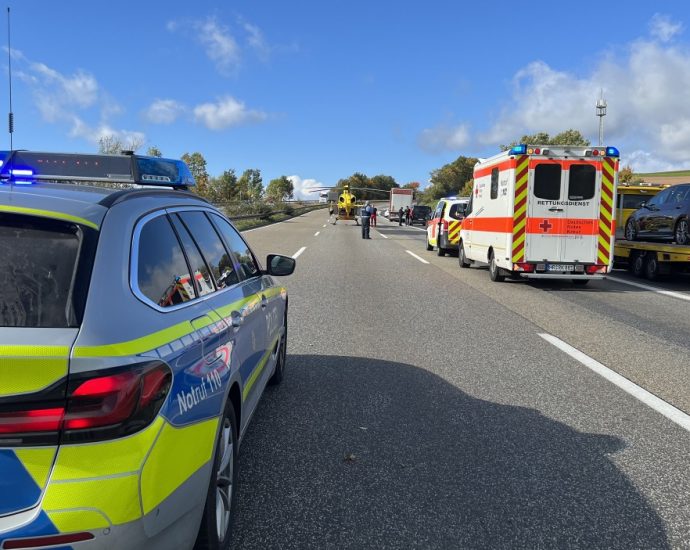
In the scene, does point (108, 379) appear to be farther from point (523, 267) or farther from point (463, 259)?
point (463, 259)

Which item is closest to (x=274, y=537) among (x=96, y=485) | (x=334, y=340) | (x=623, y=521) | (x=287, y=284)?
(x=96, y=485)

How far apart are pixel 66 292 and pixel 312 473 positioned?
6.90 feet

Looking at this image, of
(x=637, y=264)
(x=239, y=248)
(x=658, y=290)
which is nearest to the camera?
(x=239, y=248)

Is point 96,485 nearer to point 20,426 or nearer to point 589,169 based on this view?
point 20,426

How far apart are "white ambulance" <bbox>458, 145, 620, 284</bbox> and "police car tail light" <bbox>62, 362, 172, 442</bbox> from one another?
10.9 meters

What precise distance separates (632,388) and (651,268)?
978cm

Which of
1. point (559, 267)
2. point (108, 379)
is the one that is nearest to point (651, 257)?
point (559, 267)

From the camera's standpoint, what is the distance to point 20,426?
5.91 ft

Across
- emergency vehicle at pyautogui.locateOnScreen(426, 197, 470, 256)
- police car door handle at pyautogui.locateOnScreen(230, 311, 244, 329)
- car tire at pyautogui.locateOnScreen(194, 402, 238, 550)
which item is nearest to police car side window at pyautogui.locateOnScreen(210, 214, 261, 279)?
police car door handle at pyautogui.locateOnScreen(230, 311, 244, 329)

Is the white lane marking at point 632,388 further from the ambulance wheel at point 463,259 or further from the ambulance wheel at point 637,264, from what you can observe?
the ambulance wheel at point 463,259

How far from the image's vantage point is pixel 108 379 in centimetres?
189

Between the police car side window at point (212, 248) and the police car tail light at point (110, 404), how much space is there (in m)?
1.31

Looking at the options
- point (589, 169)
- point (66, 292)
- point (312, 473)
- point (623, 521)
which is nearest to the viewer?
point (66, 292)

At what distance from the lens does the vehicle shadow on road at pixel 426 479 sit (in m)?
3.01
